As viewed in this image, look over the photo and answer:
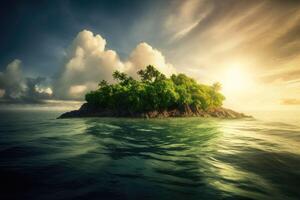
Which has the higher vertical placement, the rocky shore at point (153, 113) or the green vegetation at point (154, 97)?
the green vegetation at point (154, 97)

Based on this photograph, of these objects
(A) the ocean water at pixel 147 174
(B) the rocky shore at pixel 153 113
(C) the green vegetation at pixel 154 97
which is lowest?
(A) the ocean water at pixel 147 174

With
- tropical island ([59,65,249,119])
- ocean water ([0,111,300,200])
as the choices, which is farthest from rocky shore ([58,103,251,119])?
ocean water ([0,111,300,200])

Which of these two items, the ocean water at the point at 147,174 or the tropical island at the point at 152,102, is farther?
the tropical island at the point at 152,102

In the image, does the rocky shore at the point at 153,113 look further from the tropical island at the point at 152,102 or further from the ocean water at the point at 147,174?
the ocean water at the point at 147,174

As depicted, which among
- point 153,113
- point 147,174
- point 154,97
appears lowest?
point 147,174

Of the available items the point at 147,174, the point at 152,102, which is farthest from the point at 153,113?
the point at 147,174

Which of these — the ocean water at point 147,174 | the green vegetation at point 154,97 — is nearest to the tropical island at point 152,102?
the green vegetation at point 154,97

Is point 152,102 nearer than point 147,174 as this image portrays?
No

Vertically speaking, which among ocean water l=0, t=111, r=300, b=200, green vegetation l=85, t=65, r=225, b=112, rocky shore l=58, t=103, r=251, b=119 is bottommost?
ocean water l=0, t=111, r=300, b=200

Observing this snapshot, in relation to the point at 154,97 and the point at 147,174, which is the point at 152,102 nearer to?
the point at 154,97

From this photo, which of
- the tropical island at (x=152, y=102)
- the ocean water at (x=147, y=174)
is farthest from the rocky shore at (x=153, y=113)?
the ocean water at (x=147, y=174)

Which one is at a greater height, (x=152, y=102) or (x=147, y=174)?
(x=152, y=102)

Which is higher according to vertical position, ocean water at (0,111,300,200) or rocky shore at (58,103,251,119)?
rocky shore at (58,103,251,119)

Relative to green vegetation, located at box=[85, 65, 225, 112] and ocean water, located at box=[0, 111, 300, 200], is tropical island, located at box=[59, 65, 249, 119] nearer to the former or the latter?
green vegetation, located at box=[85, 65, 225, 112]
